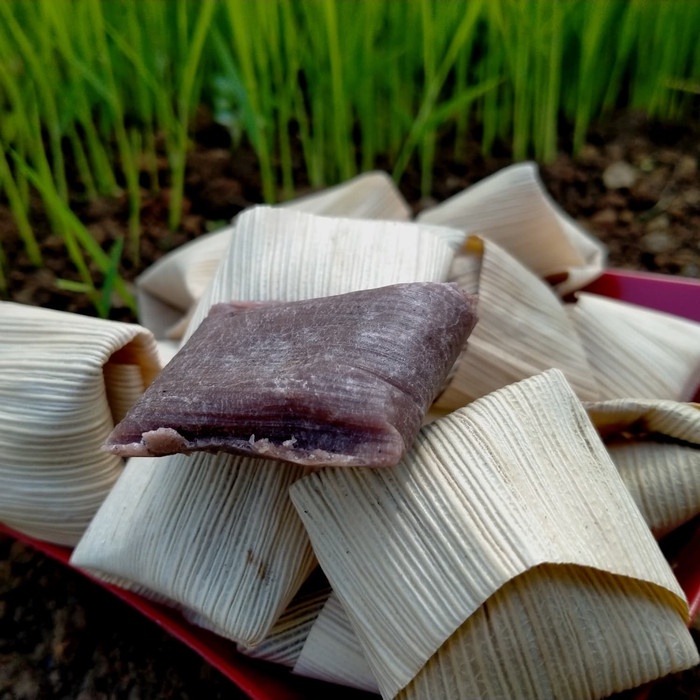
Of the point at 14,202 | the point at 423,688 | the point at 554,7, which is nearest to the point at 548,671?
the point at 423,688

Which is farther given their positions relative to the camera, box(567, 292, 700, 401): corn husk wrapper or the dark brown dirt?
box(567, 292, 700, 401): corn husk wrapper

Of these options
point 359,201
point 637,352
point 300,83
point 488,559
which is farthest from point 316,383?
point 300,83

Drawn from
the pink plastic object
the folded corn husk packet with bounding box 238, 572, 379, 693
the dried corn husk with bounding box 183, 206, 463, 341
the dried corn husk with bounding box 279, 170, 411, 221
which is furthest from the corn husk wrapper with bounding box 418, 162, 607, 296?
Result: the folded corn husk packet with bounding box 238, 572, 379, 693

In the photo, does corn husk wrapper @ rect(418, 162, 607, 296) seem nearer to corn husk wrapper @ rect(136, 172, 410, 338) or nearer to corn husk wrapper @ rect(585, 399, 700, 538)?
corn husk wrapper @ rect(136, 172, 410, 338)

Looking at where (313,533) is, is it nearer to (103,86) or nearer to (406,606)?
(406,606)

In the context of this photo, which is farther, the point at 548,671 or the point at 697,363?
the point at 697,363

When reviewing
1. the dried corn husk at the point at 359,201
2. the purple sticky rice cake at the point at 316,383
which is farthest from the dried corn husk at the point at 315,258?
the dried corn husk at the point at 359,201

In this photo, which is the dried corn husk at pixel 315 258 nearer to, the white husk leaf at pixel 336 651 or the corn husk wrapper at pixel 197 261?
the corn husk wrapper at pixel 197 261
